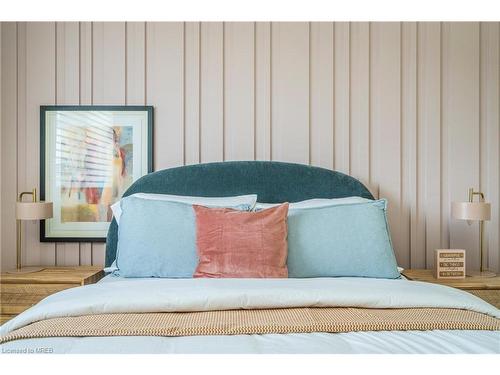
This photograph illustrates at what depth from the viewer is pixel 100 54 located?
9.95 feet

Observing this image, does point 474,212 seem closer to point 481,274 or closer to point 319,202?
point 481,274

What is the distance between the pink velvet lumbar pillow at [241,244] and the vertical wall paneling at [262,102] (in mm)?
731

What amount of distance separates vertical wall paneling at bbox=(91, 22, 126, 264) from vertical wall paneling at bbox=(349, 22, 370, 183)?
147 cm

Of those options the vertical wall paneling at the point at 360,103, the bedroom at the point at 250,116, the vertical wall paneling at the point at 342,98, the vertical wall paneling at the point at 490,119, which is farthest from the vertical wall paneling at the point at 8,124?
the vertical wall paneling at the point at 490,119

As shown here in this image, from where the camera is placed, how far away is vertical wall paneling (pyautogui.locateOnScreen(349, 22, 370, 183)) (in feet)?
9.99

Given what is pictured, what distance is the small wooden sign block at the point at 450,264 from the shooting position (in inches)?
107

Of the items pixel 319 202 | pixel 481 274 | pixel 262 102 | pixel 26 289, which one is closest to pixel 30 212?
pixel 26 289

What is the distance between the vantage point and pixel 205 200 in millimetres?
2699

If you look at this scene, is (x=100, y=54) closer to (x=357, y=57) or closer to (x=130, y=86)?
(x=130, y=86)

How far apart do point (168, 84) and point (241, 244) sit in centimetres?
129

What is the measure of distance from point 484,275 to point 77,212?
2.52 m

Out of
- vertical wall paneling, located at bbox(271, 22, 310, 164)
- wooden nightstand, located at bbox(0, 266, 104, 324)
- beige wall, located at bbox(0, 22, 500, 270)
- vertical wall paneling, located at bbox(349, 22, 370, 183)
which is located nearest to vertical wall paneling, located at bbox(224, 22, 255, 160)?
beige wall, located at bbox(0, 22, 500, 270)
